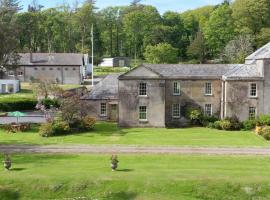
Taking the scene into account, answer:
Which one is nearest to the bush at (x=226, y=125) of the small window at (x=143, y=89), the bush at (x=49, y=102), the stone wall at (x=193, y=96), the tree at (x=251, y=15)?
the stone wall at (x=193, y=96)

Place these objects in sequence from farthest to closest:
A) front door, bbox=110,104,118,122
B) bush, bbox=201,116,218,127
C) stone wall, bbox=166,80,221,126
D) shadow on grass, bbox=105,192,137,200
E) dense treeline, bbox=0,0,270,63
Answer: dense treeline, bbox=0,0,270,63
front door, bbox=110,104,118,122
stone wall, bbox=166,80,221,126
bush, bbox=201,116,218,127
shadow on grass, bbox=105,192,137,200

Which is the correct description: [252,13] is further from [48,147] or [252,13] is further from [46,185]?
[46,185]

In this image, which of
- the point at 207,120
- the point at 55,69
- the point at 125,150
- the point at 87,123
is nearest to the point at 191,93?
Answer: the point at 207,120

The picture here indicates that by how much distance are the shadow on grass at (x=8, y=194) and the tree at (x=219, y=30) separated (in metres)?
95.8

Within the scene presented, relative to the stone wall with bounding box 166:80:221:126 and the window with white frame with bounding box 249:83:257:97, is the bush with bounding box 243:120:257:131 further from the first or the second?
the stone wall with bounding box 166:80:221:126

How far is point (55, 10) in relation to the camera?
153 metres

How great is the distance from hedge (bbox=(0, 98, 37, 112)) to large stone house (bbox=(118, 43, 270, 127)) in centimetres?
1948

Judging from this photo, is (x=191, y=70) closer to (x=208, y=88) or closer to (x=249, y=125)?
(x=208, y=88)

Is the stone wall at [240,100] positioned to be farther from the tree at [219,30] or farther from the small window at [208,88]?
the tree at [219,30]

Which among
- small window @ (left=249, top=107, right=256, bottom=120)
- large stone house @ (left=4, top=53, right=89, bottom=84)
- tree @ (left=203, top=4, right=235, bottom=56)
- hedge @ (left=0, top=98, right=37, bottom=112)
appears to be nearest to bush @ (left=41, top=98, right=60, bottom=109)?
hedge @ (left=0, top=98, right=37, bottom=112)

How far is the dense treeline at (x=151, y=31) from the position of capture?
114 meters

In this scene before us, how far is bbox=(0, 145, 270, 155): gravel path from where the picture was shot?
132ft

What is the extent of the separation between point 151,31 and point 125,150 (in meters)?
97.3

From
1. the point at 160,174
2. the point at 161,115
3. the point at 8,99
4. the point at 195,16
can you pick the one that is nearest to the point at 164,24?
the point at 195,16
